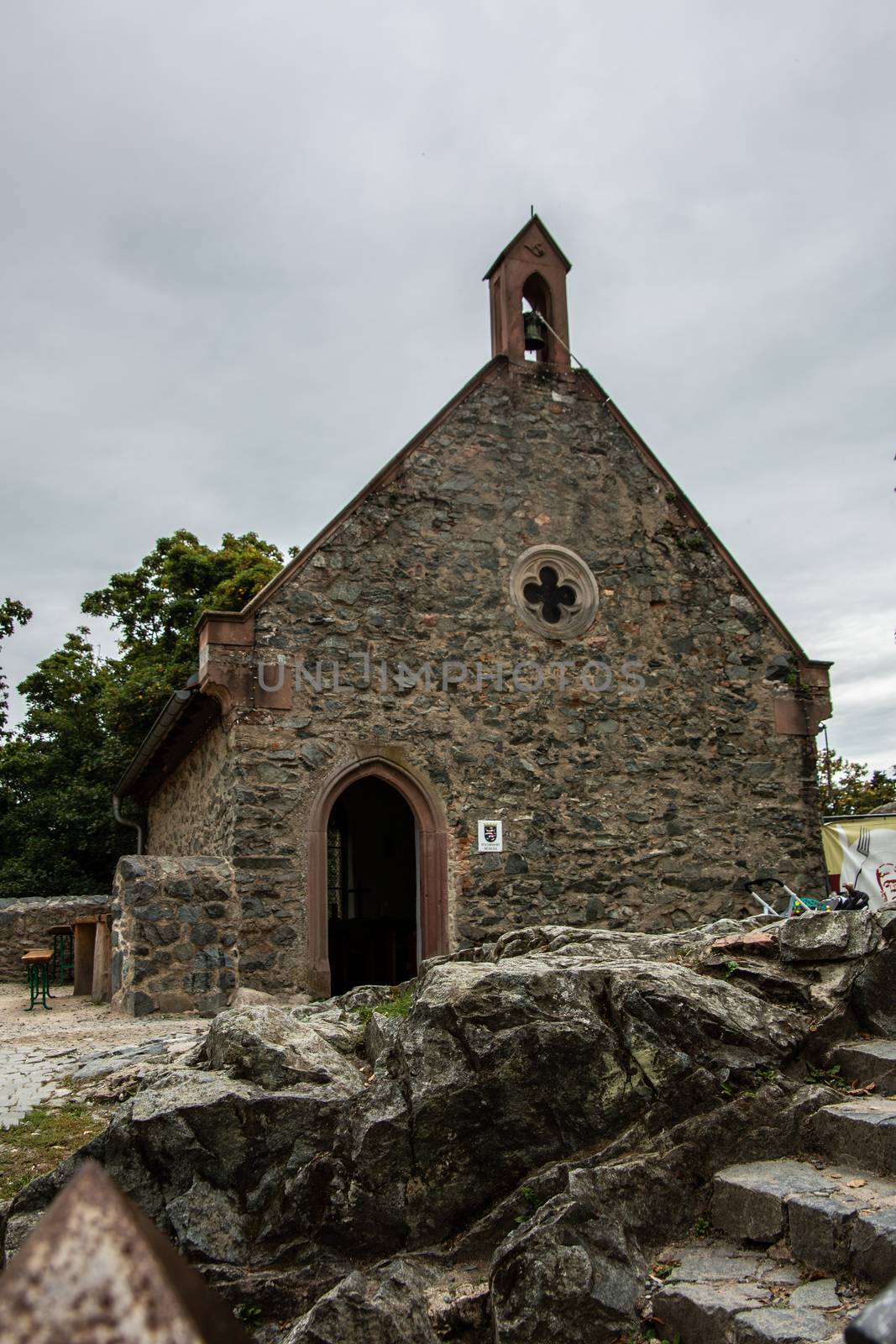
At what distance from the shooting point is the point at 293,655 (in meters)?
11.0

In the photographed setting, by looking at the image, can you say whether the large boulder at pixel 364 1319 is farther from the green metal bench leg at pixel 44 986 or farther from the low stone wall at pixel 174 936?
the green metal bench leg at pixel 44 986

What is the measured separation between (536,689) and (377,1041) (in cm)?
721

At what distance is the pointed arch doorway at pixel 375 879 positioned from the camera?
35.0 ft

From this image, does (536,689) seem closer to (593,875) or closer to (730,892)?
(593,875)

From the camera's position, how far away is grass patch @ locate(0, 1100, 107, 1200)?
505 centimetres

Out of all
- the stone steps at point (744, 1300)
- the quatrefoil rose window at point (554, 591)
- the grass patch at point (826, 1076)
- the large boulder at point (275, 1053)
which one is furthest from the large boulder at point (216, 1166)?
the quatrefoil rose window at point (554, 591)

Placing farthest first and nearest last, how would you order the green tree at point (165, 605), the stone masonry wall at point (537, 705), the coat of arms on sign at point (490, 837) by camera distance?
the green tree at point (165, 605)
the coat of arms on sign at point (490, 837)
the stone masonry wall at point (537, 705)

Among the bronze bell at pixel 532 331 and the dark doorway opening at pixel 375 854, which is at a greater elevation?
the bronze bell at pixel 532 331

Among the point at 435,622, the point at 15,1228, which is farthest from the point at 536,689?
the point at 15,1228

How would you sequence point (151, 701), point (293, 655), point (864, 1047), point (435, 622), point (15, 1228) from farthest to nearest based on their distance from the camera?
point (151, 701)
point (435, 622)
point (293, 655)
point (864, 1047)
point (15, 1228)

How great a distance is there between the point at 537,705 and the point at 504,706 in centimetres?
42

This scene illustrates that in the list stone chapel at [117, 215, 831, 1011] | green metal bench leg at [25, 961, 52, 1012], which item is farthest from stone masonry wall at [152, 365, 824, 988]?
green metal bench leg at [25, 961, 52, 1012]

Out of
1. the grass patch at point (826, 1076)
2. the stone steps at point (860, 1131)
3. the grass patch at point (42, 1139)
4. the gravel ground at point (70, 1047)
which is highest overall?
the grass patch at point (826, 1076)

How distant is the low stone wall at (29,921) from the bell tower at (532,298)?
35.9 feet
